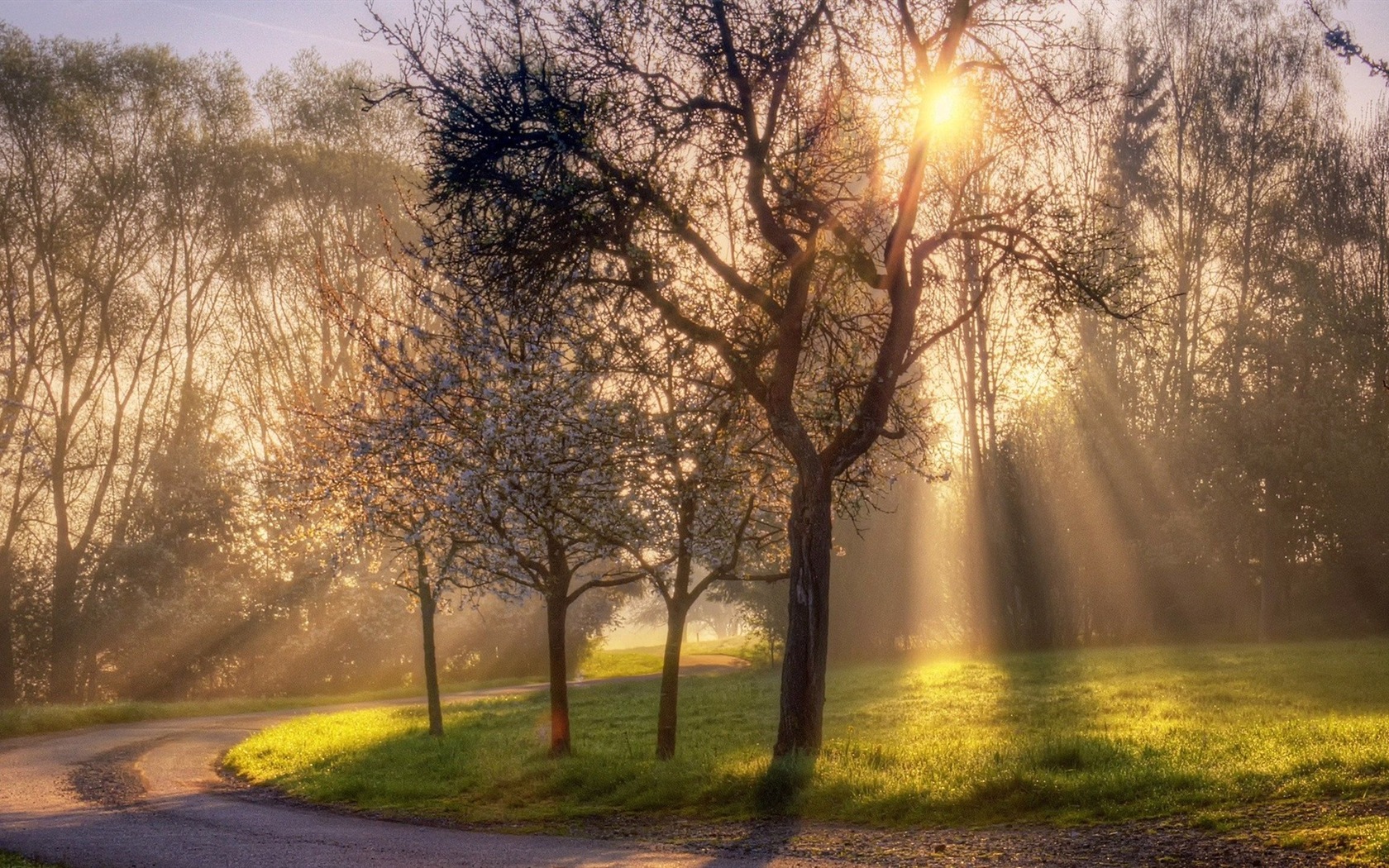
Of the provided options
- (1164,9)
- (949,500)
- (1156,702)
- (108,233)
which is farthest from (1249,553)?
(108,233)

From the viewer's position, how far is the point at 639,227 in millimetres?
13273

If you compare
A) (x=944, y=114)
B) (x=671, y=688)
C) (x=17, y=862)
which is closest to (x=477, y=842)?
(x=17, y=862)

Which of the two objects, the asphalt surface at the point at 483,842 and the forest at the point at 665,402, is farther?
the forest at the point at 665,402

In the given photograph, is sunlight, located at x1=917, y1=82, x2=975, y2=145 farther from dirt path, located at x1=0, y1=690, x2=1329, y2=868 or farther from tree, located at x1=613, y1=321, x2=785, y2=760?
dirt path, located at x1=0, y1=690, x2=1329, y2=868

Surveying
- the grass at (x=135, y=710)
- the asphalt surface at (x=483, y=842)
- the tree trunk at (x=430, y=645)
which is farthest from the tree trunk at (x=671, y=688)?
the grass at (x=135, y=710)

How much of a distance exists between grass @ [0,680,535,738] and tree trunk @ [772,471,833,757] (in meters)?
23.9

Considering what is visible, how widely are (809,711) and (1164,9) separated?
1591 inches

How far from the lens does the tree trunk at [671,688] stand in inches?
647

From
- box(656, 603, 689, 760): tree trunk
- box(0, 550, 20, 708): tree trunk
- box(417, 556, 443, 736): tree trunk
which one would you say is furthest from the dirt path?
box(0, 550, 20, 708): tree trunk

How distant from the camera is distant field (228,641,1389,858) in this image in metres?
10.4

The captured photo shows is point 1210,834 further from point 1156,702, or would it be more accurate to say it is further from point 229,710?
point 229,710

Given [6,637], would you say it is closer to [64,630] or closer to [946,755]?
[64,630]

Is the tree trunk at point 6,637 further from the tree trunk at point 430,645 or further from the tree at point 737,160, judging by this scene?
the tree at point 737,160

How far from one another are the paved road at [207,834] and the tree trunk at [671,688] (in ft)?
14.9
